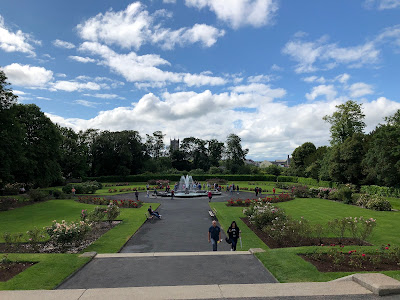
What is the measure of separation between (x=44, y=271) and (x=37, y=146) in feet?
116

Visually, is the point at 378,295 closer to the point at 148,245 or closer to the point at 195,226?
the point at 148,245

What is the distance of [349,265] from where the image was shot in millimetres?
9539

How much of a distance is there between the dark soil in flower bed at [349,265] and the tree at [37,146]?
37425 millimetres

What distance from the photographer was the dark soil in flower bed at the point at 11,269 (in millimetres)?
8893

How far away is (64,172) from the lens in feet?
229

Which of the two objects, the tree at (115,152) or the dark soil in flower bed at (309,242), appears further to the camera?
the tree at (115,152)

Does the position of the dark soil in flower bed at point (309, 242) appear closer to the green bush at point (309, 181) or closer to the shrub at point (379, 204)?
the shrub at point (379, 204)

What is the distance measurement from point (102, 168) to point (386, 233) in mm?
72774

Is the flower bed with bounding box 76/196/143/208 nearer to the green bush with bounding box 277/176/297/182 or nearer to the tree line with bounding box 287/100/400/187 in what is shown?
the tree line with bounding box 287/100/400/187

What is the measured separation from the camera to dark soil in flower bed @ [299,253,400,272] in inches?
363

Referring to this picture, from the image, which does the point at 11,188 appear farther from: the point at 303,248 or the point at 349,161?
the point at 349,161

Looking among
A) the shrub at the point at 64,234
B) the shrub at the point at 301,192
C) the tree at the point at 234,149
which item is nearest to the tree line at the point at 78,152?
the tree at the point at 234,149

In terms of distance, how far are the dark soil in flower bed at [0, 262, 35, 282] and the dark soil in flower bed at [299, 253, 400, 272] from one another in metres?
10.3

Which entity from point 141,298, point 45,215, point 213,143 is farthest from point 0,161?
point 213,143
